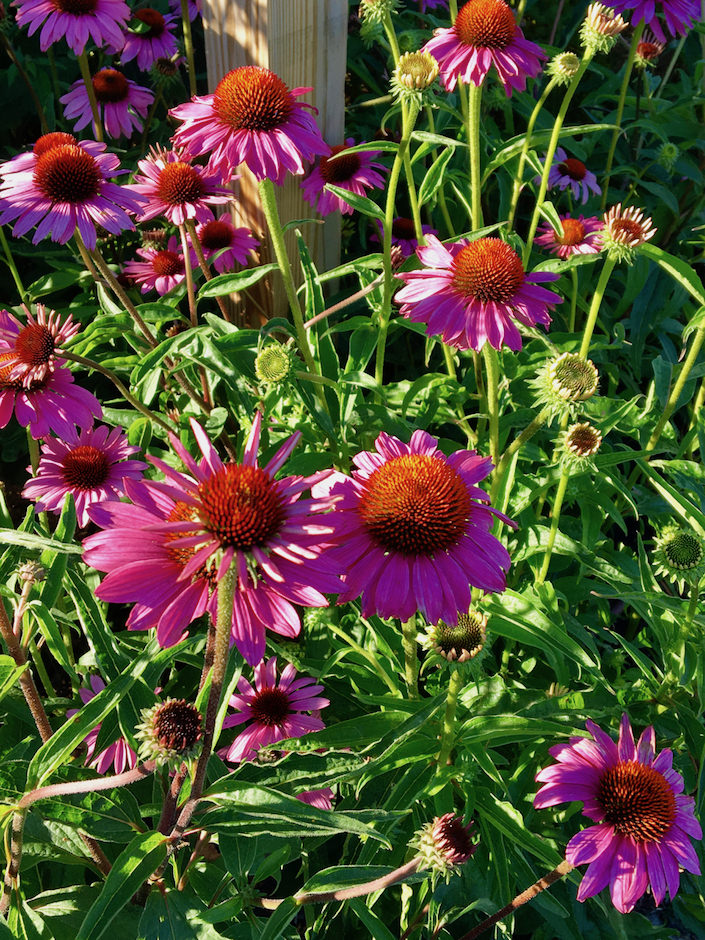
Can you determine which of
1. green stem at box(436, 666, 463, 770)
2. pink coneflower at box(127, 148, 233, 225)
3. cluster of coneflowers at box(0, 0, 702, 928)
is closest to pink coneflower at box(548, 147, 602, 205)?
cluster of coneflowers at box(0, 0, 702, 928)

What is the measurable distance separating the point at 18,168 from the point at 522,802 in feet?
5.40

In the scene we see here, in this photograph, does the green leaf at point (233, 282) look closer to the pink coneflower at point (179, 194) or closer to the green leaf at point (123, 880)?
the pink coneflower at point (179, 194)

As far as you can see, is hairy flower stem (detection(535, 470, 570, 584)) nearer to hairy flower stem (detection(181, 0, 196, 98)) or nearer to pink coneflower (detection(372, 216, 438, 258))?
pink coneflower (detection(372, 216, 438, 258))

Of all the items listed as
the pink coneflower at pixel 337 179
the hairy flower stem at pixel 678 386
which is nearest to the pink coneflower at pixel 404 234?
the pink coneflower at pixel 337 179

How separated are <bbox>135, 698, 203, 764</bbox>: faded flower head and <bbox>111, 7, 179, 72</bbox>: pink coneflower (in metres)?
2.34

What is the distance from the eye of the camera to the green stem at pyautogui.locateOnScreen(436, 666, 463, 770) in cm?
127

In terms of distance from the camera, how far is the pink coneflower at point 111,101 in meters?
2.51

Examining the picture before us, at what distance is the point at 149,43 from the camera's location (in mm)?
2729

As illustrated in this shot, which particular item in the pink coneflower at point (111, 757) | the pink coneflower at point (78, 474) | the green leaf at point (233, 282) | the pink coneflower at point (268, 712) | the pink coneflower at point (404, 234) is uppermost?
the green leaf at point (233, 282)

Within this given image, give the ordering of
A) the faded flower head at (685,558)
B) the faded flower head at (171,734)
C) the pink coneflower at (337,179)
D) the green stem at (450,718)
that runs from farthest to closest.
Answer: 1. the pink coneflower at (337,179)
2. the faded flower head at (685,558)
3. the green stem at (450,718)
4. the faded flower head at (171,734)

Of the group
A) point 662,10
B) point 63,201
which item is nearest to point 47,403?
point 63,201

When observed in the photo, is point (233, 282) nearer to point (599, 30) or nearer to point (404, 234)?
point (404, 234)

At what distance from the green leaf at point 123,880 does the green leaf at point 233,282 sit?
1081 mm

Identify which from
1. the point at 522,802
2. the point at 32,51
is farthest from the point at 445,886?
the point at 32,51
